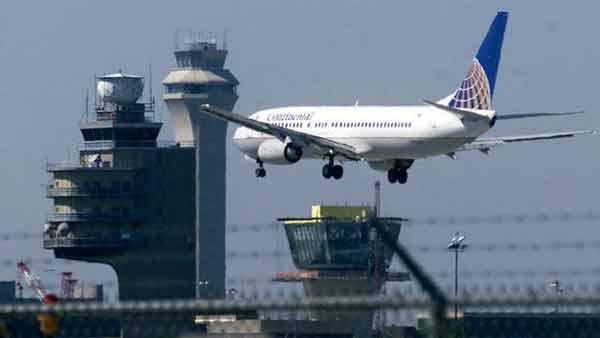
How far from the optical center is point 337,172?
111m

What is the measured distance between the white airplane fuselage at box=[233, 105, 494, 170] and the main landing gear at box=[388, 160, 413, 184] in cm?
73

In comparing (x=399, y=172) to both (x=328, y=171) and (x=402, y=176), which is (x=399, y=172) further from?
(x=328, y=171)

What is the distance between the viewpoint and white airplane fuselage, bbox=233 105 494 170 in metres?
108

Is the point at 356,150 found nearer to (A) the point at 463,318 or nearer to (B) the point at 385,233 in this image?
(A) the point at 463,318

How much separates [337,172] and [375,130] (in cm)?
444

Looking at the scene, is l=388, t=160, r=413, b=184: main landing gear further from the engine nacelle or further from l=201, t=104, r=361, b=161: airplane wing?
the engine nacelle

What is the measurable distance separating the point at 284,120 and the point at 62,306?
3715 inches

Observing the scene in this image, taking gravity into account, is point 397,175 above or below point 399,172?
below

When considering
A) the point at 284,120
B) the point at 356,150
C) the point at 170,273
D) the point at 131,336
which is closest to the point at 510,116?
the point at 356,150

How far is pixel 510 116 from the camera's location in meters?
105

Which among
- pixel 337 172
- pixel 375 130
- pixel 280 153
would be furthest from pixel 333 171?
pixel 375 130

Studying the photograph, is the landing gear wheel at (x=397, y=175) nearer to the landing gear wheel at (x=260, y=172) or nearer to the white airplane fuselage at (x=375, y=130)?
the white airplane fuselage at (x=375, y=130)

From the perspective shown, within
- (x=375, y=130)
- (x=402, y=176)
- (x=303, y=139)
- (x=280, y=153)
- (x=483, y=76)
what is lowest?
(x=402, y=176)

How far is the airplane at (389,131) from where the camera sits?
4277 inches
